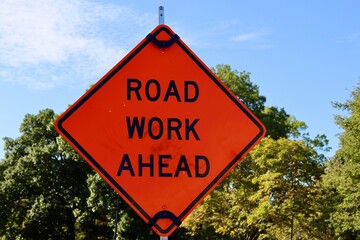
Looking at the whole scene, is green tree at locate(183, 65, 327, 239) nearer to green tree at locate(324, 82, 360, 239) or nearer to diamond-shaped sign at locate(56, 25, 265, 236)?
green tree at locate(324, 82, 360, 239)

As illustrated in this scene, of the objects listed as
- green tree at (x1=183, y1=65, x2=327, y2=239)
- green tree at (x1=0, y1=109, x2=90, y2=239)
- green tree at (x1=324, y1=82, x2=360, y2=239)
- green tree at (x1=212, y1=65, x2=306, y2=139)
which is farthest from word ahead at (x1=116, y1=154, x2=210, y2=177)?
green tree at (x1=212, y1=65, x2=306, y2=139)

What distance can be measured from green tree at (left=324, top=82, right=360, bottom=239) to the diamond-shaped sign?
30.4 m

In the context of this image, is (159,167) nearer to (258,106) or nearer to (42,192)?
(42,192)

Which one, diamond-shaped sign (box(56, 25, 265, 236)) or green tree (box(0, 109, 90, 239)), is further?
green tree (box(0, 109, 90, 239))

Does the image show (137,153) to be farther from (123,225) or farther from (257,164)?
(123,225)

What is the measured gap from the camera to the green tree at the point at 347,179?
33219 mm

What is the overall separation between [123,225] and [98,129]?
30894 mm

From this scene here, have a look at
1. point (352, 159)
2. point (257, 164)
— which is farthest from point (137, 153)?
point (352, 159)

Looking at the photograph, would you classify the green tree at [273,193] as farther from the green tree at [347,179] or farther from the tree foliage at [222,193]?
the green tree at [347,179]

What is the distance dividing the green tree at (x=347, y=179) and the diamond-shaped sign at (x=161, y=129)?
30.4m

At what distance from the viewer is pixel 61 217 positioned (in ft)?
126

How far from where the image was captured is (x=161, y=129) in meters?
3.54

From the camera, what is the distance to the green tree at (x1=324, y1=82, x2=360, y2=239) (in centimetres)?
3322

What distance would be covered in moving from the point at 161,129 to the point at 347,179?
33.2 meters
